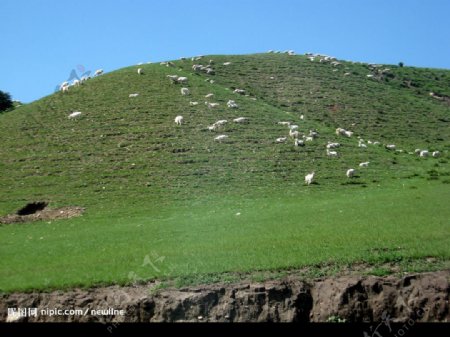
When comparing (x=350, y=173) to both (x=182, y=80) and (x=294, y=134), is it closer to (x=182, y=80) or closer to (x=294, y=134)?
(x=294, y=134)

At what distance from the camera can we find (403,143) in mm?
47969

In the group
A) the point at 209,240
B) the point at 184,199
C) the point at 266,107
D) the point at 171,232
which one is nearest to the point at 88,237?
the point at 171,232

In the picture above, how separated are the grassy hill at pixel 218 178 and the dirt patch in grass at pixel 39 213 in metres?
0.71

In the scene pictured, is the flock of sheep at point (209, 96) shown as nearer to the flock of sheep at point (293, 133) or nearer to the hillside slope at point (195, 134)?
the flock of sheep at point (293, 133)

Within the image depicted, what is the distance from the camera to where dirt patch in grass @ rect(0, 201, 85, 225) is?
29.2 m

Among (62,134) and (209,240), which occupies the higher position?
(62,134)

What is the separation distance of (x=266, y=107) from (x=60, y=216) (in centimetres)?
2726

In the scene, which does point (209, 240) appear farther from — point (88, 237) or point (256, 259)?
point (88, 237)

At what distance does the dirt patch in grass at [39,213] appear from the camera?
2919cm

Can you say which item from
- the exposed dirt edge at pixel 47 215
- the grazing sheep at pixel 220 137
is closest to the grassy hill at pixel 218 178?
the grazing sheep at pixel 220 137

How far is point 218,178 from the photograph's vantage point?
34094mm

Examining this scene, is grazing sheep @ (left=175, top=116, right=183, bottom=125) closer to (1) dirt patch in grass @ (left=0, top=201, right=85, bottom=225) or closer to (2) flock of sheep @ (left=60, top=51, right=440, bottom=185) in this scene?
(2) flock of sheep @ (left=60, top=51, right=440, bottom=185)

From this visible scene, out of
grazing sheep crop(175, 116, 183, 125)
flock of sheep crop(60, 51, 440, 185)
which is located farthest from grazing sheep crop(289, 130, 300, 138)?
grazing sheep crop(175, 116, 183, 125)

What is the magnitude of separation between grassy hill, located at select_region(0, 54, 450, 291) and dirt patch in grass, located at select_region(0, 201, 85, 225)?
0.71m
